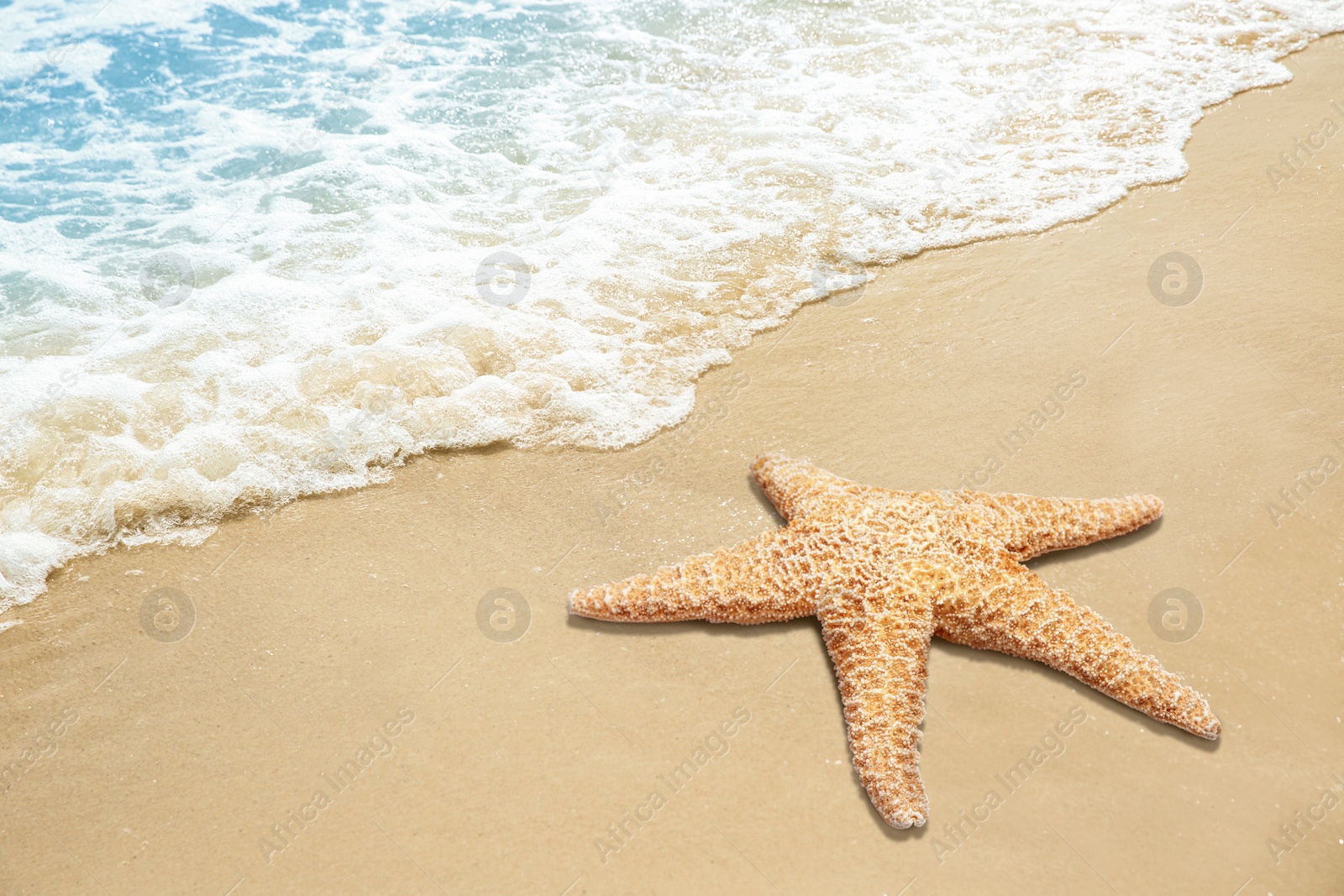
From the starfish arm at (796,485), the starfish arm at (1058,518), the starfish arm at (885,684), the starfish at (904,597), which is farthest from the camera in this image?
the starfish arm at (796,485)

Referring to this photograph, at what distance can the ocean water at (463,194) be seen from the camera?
16.3 feet

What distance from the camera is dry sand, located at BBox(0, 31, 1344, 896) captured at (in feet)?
10.4

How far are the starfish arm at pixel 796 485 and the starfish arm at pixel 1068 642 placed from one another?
734 mm

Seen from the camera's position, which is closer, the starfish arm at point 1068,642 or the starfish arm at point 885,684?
the starfish arm at point 885,684

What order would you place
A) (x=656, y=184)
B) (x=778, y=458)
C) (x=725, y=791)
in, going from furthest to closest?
(x=656, y=184), (x=778, y=458), (x=725, y=791)

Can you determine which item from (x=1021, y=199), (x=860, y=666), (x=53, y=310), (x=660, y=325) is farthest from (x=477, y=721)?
(x=1021, y=199)

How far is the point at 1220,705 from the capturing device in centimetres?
350

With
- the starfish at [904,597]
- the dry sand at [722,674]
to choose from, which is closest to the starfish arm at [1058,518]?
the starfish at [904,597]

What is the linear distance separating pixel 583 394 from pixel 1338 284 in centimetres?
485

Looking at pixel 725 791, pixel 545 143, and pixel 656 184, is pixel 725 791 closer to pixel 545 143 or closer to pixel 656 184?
pixel 656 184

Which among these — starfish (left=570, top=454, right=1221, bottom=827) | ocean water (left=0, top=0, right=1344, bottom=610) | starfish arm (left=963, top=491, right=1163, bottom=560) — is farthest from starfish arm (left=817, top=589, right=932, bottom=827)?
ocean water (left=0, top=0, right=1344, bottom=610)

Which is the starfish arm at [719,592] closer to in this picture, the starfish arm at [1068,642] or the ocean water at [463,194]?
the starfish arm at [1068,642]

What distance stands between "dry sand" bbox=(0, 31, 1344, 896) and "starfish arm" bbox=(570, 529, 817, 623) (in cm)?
14

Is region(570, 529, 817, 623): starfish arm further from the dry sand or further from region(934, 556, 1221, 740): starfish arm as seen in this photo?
region(934, 556, 1221, 740): starfish arm
